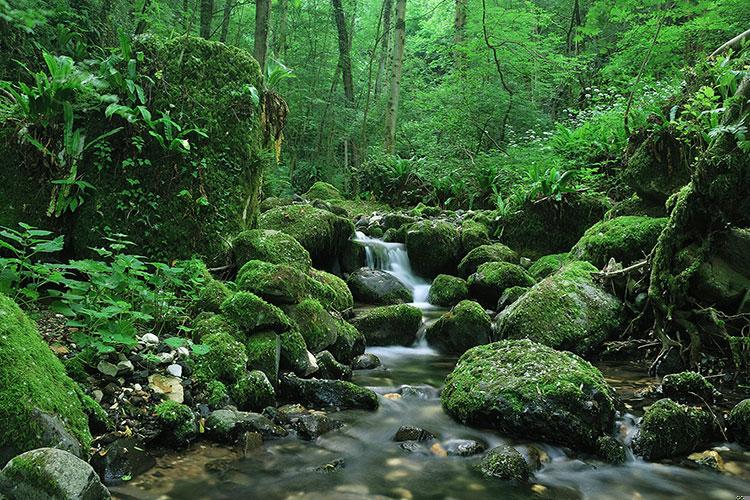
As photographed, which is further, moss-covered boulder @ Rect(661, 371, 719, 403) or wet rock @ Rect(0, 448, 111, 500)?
moss-covered boulder @ Rect(661, 371, 719, 403)

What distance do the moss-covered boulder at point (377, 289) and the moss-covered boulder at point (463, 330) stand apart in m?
2.18

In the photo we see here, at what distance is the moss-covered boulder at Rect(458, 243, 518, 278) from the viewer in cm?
997

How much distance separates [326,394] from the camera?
4609 millimetres

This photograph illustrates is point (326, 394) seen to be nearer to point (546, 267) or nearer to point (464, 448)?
point (464, 448)

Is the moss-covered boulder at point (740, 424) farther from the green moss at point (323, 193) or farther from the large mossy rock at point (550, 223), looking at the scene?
the green moss at point (323, 193)

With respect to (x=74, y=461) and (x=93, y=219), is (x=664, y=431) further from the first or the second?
(x=93, y=219)

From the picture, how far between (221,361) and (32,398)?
1.60 m

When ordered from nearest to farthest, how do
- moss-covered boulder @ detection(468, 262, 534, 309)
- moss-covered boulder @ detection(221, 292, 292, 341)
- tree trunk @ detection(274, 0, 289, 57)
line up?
moss-covered boulder @ detection(221, 292, 292, 341)
moss-covered boulder @ detection(468, 262, 534, 309)
tree trunk @ detection(274, 0, 289, 57)

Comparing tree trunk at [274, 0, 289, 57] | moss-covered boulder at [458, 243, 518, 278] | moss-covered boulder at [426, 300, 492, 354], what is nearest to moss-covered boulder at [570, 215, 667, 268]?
moss-covered boulder at [458, 243, 518, 278]

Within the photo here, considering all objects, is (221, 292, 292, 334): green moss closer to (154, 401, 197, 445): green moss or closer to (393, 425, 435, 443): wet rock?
(154, 401, 197, 445): green moss

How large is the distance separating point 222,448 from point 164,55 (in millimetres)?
5123

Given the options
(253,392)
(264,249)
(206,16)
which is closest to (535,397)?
(253,392)

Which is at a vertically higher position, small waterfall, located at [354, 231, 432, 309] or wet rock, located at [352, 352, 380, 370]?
small waterfall, located at [354, 231, 432, 309]

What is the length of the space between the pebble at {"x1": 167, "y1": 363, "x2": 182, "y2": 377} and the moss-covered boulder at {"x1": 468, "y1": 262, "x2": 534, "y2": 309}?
574 centimetres
